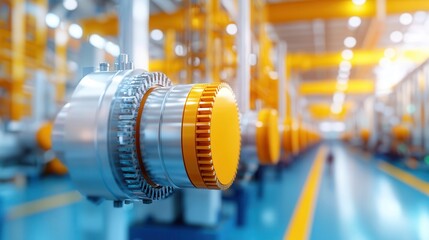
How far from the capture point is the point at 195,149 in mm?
856

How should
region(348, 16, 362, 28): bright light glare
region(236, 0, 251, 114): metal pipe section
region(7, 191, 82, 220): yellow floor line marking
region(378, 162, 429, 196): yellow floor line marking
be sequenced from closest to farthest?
region(236, 0, 251, 114): metal pipe section, region(7, 191, 82, 220): yellow floor line marking, region(378, 162, 429, 196): yellow floor line marking, region(348, 16, 362, 28): bright light glare

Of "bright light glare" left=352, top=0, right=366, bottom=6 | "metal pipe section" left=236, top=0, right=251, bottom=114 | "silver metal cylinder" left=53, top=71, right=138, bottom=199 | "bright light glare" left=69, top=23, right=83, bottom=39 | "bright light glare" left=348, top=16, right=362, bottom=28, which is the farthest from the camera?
"bright light glare" left=348, top=16, right=362, bottom=28

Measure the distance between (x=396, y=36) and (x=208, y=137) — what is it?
540 inches

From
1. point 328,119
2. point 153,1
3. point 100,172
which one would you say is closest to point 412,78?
point 153,1

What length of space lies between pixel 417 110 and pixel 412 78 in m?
1.19

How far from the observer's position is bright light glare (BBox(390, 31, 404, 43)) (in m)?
12.3

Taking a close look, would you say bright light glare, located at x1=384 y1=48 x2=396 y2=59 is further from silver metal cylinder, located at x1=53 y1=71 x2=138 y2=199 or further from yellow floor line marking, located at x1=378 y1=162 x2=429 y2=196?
silver metal cylinder, located at x1=53 y1=71 x2=138 y2=199

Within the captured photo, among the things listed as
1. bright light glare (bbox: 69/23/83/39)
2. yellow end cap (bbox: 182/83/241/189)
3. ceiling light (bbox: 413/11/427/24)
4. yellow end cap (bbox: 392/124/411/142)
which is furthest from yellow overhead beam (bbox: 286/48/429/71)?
yellow end cap (bbox: 182/83/241/189)

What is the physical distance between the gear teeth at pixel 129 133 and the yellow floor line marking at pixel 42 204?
11.4ft

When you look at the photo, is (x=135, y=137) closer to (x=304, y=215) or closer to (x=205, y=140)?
(x=205, y=140)

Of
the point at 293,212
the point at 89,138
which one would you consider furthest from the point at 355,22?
the point at 89,138

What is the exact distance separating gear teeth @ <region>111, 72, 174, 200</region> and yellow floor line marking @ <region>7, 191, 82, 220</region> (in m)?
3.48

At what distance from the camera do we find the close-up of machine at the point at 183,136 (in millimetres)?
873

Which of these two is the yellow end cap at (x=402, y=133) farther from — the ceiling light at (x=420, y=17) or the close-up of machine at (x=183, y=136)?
the ceiling light at (x=420, y=17)
